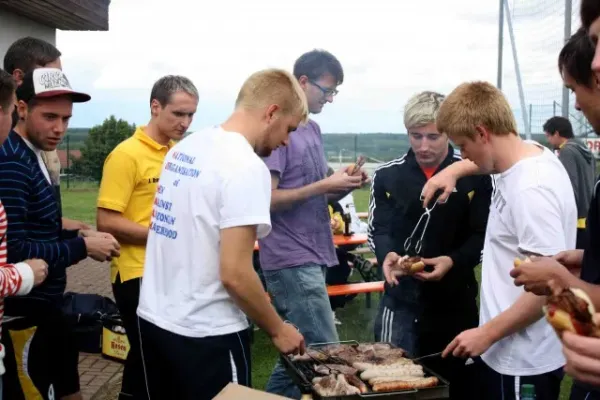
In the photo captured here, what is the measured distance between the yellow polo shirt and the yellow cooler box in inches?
79.4

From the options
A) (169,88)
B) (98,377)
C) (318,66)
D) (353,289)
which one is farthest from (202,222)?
(353,289)

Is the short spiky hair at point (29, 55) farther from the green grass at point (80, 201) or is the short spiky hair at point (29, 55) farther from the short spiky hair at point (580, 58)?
the green grass at point (80, 201)

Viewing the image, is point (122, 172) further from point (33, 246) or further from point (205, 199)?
point (205, 199)

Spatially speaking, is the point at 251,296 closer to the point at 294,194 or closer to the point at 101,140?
the point at 294,194

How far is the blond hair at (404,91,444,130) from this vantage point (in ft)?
11.7

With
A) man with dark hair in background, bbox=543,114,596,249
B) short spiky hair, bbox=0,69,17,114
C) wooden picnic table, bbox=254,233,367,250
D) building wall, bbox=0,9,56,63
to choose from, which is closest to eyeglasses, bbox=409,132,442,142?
short spiky hair, bbox=0,69,17,114

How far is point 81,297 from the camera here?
21.2 ft

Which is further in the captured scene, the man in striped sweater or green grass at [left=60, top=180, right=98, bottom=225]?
green grass at [left=60, top=180, right=98, bottom=225]

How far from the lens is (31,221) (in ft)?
10.6

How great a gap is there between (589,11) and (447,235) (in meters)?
1.95

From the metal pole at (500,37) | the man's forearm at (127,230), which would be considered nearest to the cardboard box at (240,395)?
the man's forearm at (127,230)

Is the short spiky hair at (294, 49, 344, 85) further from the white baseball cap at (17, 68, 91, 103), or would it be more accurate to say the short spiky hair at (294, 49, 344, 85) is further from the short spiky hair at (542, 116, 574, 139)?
the short spiky hair at (542, 116, 574, 139)

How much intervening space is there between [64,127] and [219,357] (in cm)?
158

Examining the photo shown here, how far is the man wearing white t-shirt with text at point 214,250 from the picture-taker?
257 cm
